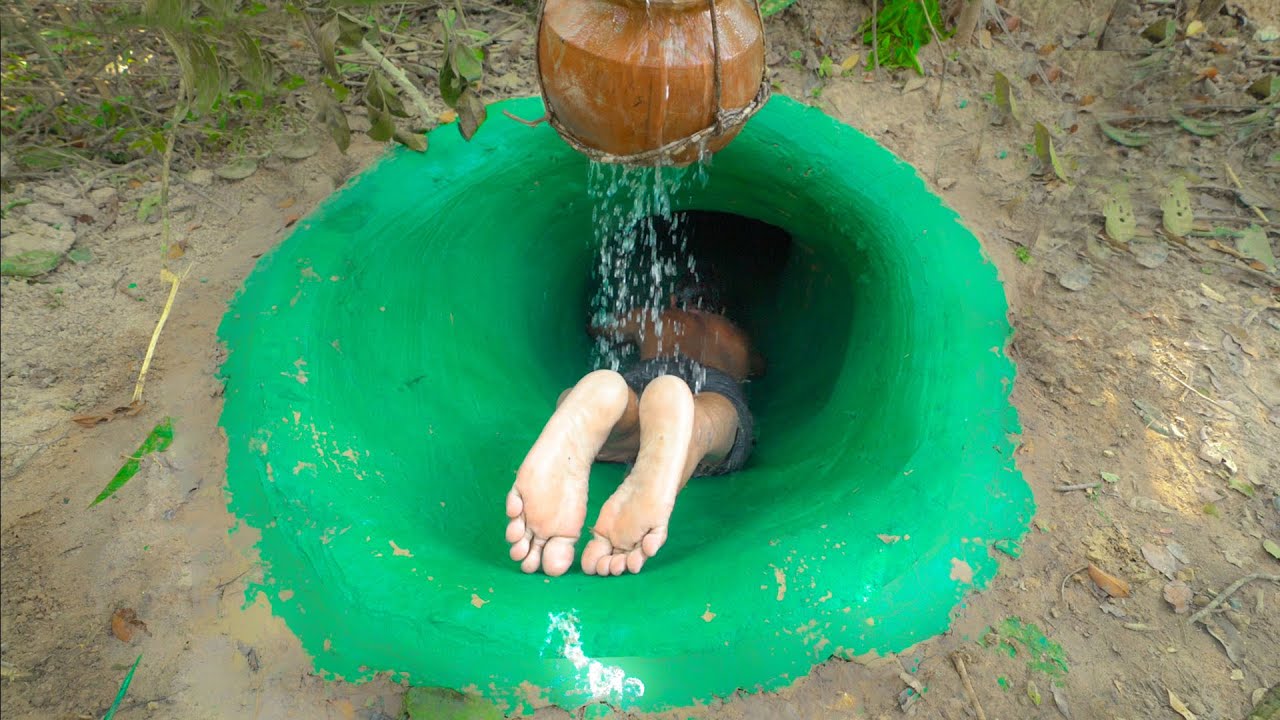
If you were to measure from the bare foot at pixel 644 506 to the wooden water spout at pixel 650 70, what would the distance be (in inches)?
34.1

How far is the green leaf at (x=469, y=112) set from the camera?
1.89m

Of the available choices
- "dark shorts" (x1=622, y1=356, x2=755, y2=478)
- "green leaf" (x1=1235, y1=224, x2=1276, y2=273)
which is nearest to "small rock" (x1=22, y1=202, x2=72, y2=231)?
"dark shorts" (x1=622, y1=356, x2=755, y2=478)

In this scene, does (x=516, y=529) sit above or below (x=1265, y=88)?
below

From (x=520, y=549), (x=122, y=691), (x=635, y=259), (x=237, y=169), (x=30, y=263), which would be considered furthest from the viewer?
(x=635, y=259)

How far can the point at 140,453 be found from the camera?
1.78 meters

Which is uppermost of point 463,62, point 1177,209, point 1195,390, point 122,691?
point 463,62

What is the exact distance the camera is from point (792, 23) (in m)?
3.02

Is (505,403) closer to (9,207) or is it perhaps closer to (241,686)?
(241,686)

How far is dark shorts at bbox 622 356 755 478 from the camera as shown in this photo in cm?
258

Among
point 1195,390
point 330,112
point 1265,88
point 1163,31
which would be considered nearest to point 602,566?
point 330,112

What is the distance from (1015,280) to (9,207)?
3098 millimetres

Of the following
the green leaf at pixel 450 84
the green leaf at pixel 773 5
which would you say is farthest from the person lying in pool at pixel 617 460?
the green leaf at pixel 773 5

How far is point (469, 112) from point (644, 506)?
1119 mm

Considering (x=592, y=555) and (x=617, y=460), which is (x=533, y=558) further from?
(x=617, y=460)
